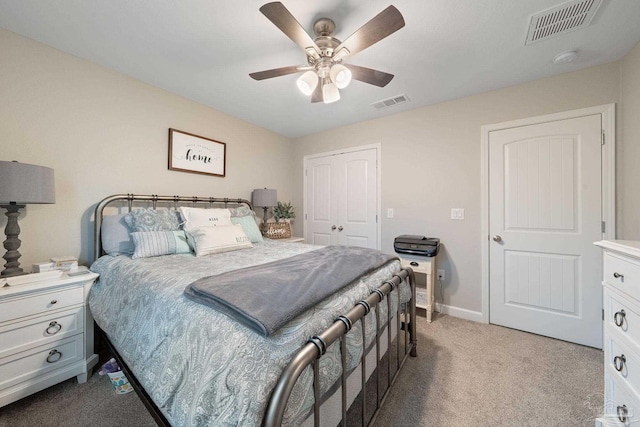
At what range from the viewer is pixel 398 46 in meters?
1.88

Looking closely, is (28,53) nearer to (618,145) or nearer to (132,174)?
(132,174)

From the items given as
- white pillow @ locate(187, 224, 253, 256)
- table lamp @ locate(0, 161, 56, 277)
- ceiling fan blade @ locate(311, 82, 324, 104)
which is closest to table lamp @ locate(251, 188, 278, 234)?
white pillow @ locate(187, 224, 253, 256)

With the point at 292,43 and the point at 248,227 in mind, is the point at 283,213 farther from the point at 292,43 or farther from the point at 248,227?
the point at 292,43

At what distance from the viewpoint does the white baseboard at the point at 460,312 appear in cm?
267

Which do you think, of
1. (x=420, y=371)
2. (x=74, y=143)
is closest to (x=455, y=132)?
(x=420, y=371)

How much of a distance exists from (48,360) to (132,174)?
1592mm

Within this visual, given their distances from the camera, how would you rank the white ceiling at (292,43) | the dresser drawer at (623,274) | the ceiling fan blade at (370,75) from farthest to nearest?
1. the ceiling fan blade at (370,75)
2. the white ceiling at (292,43)
3. the dresser drawer at (623,274)

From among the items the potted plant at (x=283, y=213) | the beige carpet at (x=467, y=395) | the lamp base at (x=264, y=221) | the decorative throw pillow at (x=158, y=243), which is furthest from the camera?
the potted plant at (x=283, y=213)

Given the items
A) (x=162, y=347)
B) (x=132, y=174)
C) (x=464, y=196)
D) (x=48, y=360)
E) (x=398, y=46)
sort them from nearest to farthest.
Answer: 1. (x=162, y=347)
2. (x=48, y=360)
3. (x=398, y=46)
4. (x=132, y=174)
5. (x=464, y=196)

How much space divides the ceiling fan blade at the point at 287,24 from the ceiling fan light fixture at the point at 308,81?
0.39 feet

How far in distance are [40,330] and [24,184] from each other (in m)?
0.95

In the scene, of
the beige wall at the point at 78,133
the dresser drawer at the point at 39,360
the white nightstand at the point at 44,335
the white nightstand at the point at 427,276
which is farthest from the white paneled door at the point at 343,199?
the dresser drawer at the point at 39,360

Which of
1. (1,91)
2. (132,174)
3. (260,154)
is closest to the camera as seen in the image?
(1,91)

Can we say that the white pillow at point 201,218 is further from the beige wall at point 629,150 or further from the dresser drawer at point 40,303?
the beige wall at point 629,150
